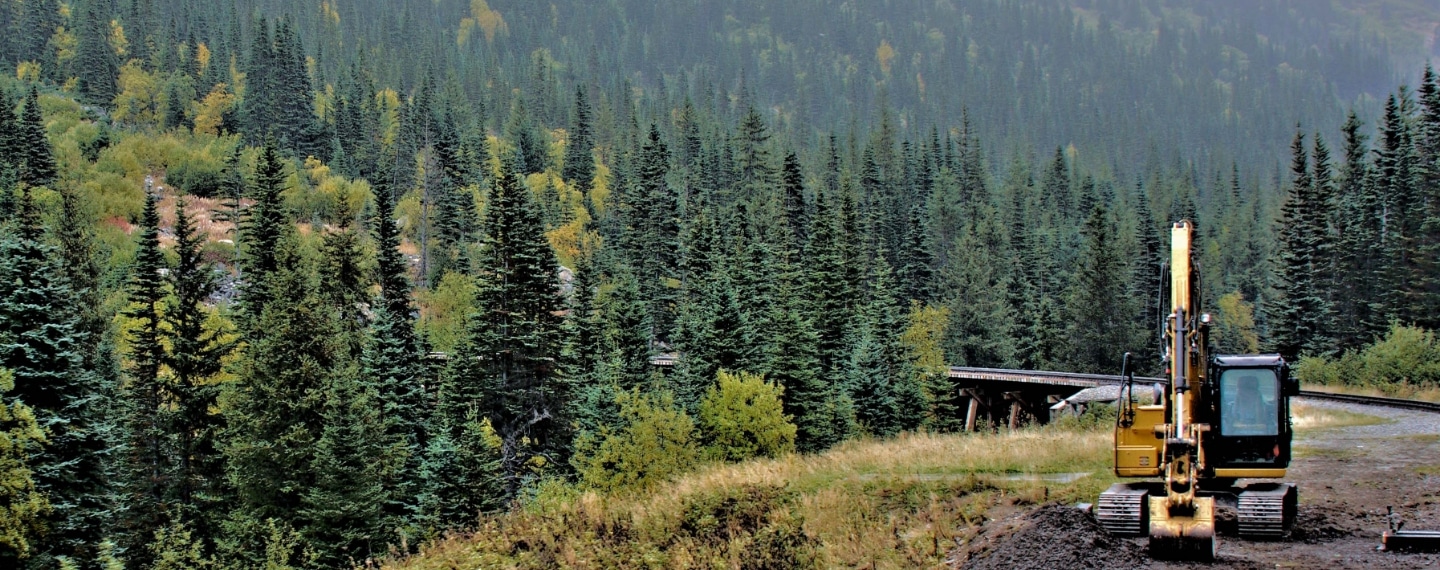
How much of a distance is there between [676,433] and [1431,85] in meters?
63.3

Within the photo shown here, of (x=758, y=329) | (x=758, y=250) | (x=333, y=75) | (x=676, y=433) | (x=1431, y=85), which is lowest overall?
(x=676, y=433)

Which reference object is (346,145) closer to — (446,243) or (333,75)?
(446,243)

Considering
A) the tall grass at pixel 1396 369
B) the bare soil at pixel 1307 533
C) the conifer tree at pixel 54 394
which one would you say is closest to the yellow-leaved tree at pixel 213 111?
the conifer tree at pixel 54 394

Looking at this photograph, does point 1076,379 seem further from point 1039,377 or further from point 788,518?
point 788,518

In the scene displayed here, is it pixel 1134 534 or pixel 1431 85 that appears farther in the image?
pixel 1431 85

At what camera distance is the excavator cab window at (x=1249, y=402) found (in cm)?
1498

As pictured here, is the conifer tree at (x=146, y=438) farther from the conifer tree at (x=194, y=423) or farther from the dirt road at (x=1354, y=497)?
the dirt road at (x=1354, y=497)

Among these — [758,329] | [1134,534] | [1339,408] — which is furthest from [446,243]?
[1134,534]

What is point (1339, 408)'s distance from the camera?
1380 inches

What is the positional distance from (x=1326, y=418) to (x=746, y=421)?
2107cm

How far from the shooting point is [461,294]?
76625 millimetres

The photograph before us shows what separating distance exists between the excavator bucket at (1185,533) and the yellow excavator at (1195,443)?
0.04 feet

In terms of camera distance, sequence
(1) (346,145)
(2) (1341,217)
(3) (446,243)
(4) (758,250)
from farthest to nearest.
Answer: (1) (346,145) → (3) (446,243) → (2) (1341,217) → (4) (758,250)

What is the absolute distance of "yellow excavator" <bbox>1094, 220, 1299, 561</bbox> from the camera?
41.8 feet
